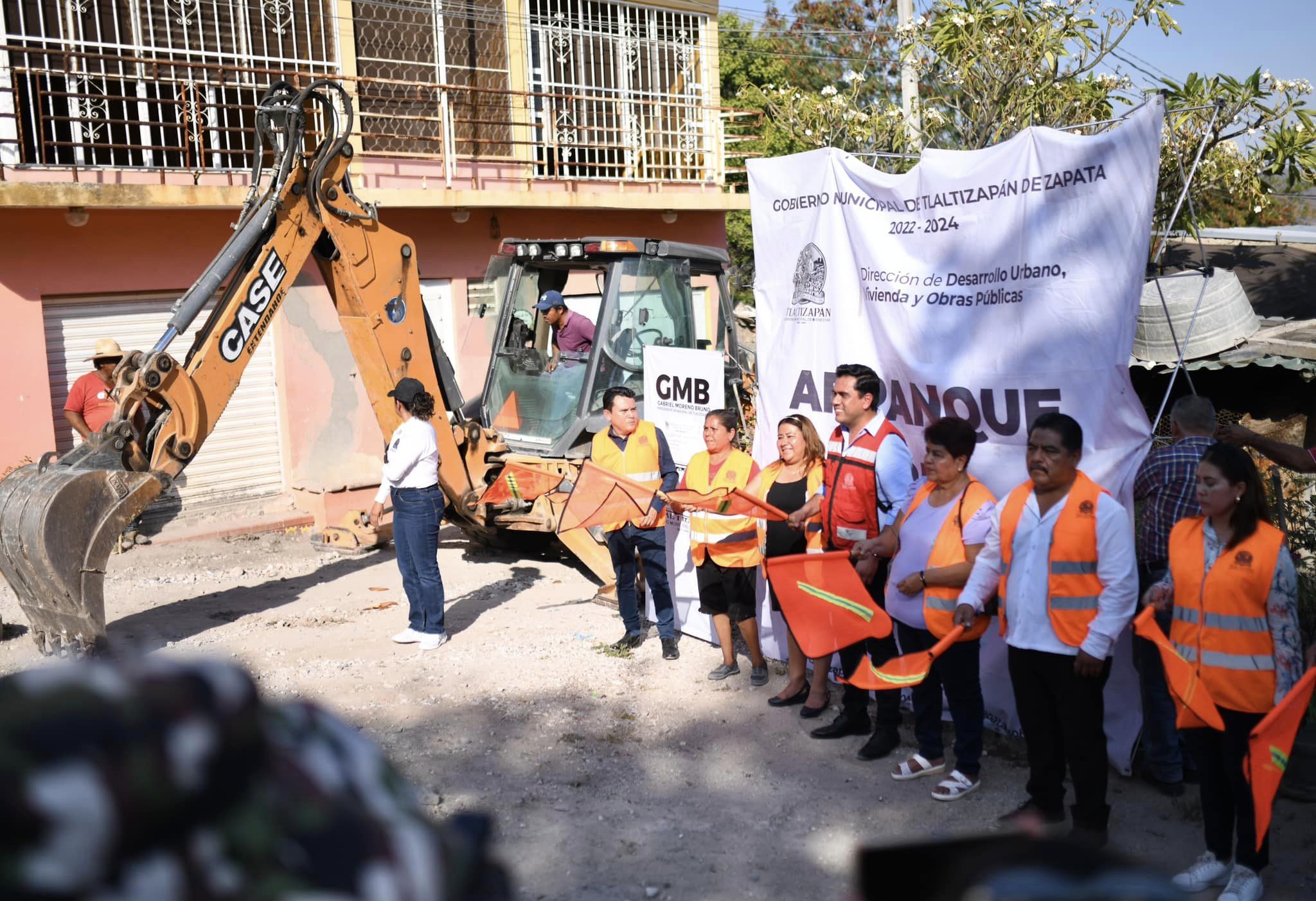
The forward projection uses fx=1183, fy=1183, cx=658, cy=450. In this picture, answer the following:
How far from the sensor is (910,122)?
14.2 meters

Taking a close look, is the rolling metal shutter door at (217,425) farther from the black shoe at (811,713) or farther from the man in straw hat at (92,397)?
the black shoe at (811,713)

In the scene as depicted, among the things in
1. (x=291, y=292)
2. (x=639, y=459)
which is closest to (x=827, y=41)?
(x=291, y=292)

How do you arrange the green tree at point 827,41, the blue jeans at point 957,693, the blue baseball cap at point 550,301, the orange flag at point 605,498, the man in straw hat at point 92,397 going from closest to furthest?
the blue jeans at point 957,693 < the orange flag at point 605,498 < the blue baseball cap at point 550,301 < the man in straw hat at point 92,397 < the green tree at point 827,41

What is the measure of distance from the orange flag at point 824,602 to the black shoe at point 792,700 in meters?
0.62

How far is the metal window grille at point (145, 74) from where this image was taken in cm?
1145

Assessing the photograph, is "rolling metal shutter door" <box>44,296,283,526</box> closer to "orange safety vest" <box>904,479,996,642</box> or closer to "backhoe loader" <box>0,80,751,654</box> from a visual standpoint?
"backhoe loader" <box>0,80,751,654</box>

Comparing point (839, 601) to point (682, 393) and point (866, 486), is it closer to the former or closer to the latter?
point (866, 486)

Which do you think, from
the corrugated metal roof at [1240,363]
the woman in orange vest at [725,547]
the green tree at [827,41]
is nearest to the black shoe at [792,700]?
the woman in orange vest at [725,547]

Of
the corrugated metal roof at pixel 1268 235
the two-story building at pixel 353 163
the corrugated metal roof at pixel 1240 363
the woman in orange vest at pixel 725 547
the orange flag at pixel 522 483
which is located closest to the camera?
the woman in orange vest at pixel 725 547

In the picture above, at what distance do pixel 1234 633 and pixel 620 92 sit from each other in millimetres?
13331

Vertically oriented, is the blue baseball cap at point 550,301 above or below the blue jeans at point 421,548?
above

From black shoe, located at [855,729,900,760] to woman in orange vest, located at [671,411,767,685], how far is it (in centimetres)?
117

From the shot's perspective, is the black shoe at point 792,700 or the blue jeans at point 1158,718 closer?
the blue jeans at point 1158,718

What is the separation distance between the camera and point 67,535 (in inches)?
276
